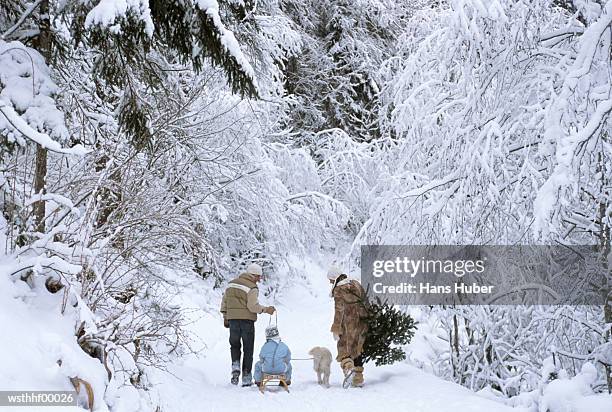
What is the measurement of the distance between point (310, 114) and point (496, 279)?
1435 centimetres

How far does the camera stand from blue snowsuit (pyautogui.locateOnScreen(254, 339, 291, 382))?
8.11 metres

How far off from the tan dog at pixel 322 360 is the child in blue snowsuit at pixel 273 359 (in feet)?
1.14

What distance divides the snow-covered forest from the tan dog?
302 mm

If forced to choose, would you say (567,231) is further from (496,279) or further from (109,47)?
(109,47)

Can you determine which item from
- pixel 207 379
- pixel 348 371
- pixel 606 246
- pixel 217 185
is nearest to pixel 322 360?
pixel 348 371

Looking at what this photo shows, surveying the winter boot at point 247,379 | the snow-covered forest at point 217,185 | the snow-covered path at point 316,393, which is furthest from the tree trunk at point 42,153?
the winter boot at point 247,379

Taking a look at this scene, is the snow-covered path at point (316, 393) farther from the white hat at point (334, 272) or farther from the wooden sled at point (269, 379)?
the white hat at point (334, 272)

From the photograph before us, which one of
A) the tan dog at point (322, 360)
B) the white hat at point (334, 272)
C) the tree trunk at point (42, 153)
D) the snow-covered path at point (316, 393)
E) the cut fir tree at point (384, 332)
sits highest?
the tree trunk at point (42, 153)

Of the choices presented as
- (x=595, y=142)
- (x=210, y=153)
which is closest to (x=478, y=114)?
(x=595, y=142)

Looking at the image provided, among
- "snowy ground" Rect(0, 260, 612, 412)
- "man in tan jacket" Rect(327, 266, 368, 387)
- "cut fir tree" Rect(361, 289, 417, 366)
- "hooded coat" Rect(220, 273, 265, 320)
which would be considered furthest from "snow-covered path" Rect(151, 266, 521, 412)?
"hooded coat" Rect(220, 273, 265, 320)

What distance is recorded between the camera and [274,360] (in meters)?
8.14

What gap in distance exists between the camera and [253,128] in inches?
541

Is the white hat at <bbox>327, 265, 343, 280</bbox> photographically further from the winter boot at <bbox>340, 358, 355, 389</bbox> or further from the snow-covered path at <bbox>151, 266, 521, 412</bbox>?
the snow-covered path at <bbox>151, 266, 521, 412</bbox>

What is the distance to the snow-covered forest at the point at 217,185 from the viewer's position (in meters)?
4.88
